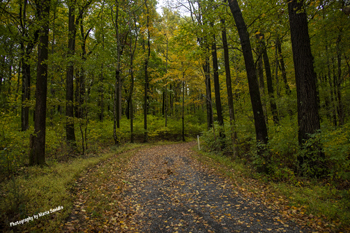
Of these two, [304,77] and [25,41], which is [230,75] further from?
[25,41]

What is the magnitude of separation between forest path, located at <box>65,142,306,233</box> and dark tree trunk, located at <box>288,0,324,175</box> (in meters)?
2.95

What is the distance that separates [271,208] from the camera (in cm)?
420

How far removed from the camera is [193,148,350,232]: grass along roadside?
342cm

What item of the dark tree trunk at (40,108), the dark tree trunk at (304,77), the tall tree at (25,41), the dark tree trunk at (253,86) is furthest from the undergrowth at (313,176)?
the tall tree at (25,41)

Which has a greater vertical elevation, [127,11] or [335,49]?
[127,11]

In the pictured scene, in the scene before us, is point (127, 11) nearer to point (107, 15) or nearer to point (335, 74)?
point (107, 15)

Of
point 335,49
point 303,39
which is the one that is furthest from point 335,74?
point 303,39

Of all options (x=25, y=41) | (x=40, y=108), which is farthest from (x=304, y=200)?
(x=25, y=41)

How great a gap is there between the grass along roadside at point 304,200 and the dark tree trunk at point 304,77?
117cm

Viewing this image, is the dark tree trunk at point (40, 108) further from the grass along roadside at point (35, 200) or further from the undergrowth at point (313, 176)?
the undergrowth at point (313, 176)

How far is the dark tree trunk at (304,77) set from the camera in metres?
5.75

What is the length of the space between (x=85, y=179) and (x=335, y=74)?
16.6 metres

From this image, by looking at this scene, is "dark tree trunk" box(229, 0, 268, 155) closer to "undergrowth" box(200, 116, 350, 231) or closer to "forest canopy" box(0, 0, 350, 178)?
"forest canopy" box(0, 0, 350, 178)

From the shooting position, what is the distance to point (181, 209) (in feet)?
14.8
